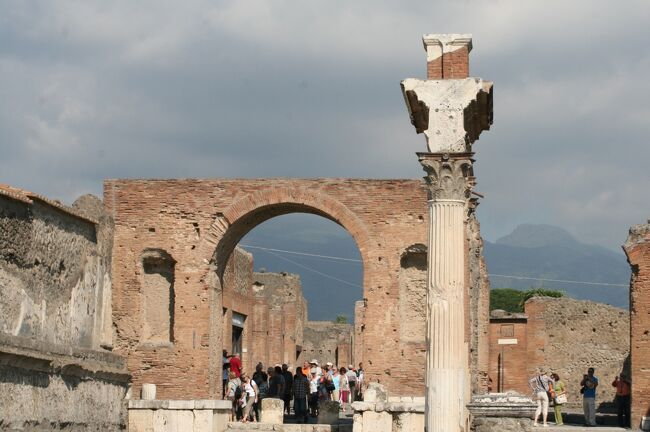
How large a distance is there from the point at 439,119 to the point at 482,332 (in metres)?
13.9

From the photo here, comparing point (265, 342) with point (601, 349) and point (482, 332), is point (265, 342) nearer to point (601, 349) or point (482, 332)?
point (601, 349)

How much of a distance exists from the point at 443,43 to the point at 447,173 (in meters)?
1.35

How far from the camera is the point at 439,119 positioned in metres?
13.7

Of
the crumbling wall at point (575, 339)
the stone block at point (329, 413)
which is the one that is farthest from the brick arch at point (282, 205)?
the crumbling wall at point (575, 339)

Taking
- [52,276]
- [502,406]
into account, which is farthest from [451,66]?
[52,276]

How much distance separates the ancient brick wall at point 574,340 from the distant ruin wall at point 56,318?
14.2 metres

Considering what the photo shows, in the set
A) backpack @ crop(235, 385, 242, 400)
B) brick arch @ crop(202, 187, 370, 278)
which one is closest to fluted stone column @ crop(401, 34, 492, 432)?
brick arch @ crop(202, 187, 370, 278)

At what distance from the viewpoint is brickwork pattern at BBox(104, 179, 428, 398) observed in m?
23.5

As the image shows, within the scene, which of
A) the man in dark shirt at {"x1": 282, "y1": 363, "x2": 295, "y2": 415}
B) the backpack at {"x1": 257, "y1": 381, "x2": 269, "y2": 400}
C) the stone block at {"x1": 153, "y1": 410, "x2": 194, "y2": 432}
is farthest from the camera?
the man in dark shirt at {"x1": 282, "y1": 363, "x2": 295, "y2": 415}

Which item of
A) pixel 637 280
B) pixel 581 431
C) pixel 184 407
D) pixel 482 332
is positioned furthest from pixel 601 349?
pixel 184 407

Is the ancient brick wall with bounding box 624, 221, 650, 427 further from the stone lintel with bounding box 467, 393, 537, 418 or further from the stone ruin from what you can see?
the stone lintel with bounding box 467, 393, 537, 418

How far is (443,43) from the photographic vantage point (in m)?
13.8

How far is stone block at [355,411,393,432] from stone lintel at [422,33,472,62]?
8447mm

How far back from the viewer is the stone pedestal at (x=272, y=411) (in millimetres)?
21828
